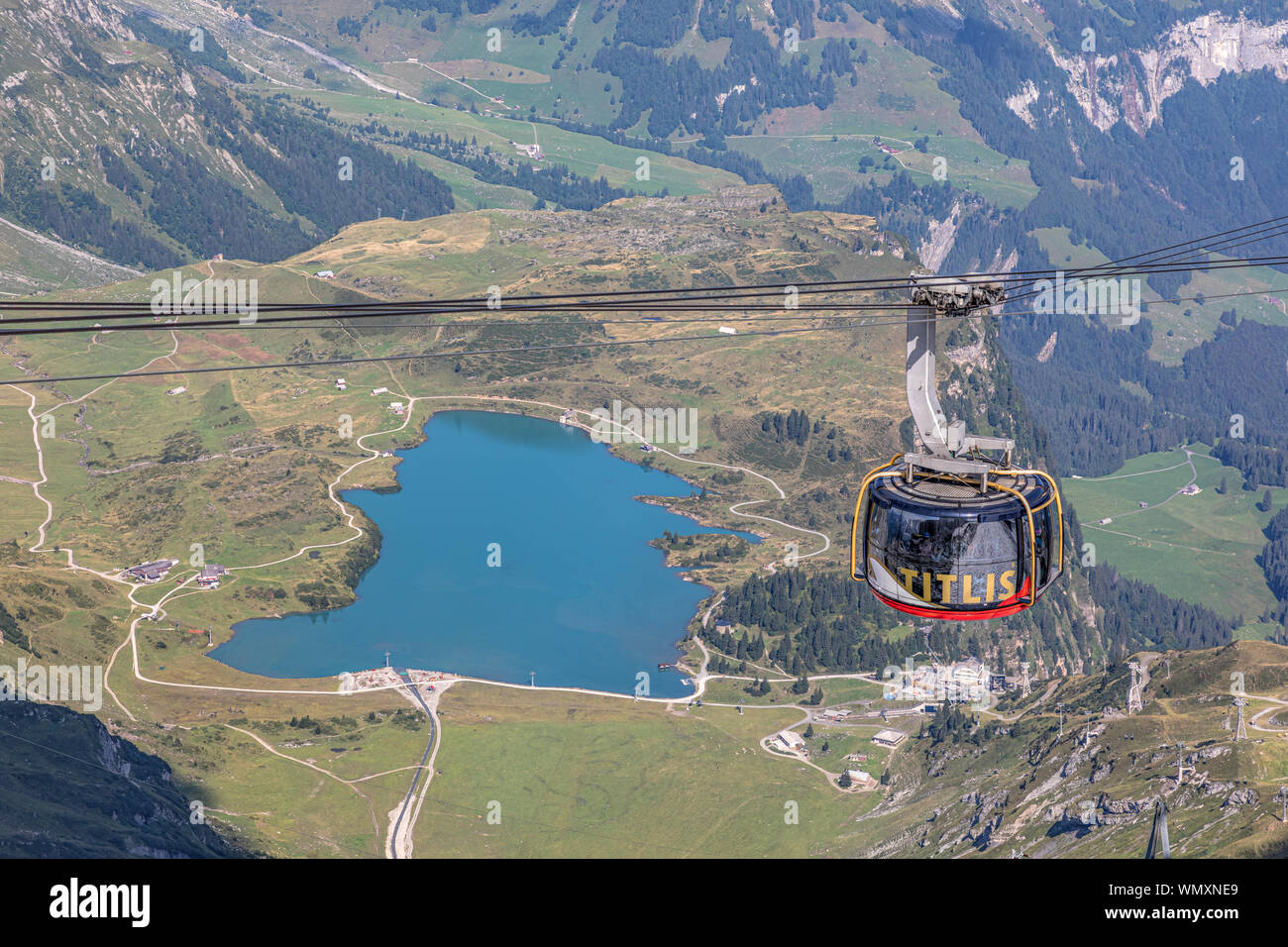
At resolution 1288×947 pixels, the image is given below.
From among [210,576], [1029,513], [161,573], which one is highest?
[1029,513]

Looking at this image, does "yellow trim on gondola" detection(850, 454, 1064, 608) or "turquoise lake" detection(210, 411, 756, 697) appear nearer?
"yellow trim on gondola" detection(850, 454, 1064, 608)

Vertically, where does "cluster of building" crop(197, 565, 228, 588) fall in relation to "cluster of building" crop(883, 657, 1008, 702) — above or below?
above

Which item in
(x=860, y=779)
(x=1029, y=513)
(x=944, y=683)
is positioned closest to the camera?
(x=1029, y=513)

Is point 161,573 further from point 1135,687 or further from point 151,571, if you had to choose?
point 1135,687

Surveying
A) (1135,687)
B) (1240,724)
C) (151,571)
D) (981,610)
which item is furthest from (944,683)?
(981,610)

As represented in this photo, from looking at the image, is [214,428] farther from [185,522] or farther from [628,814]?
[628,814]

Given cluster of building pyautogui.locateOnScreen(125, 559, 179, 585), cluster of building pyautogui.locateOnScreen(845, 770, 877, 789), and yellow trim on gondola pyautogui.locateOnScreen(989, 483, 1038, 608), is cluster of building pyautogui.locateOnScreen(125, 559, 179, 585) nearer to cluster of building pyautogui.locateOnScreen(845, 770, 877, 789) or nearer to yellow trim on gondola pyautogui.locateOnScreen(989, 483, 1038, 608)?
cluster of building pyautogui.locateOnScreen(845, 770, 877, 789)

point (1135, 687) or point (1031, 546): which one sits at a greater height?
point (1031, 546)

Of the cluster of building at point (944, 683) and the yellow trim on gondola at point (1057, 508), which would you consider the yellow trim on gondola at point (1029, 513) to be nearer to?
the yellow trim on gondola at point (1057, 508)
